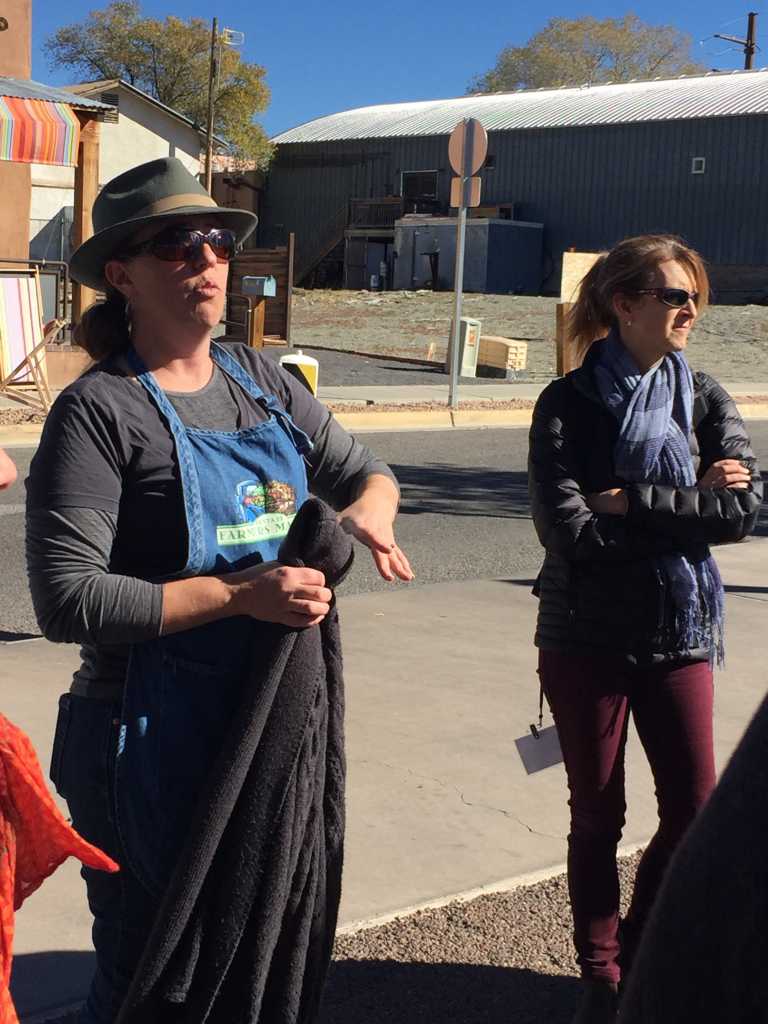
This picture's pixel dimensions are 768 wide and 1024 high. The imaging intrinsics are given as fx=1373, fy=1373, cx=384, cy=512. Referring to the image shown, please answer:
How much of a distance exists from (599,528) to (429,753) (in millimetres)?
2015

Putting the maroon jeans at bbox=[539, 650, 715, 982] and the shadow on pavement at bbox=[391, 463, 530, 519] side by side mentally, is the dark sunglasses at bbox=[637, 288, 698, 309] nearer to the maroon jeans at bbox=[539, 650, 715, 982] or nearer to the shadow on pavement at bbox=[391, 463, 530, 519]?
the maroon jeans at bbox=[539, 650, 715, 982]

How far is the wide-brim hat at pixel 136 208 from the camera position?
2.48m

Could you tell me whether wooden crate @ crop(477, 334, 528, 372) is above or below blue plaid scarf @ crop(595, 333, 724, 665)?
below

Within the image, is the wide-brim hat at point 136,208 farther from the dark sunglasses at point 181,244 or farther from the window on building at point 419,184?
the window on building at point 419,184

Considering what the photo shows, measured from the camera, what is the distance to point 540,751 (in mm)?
3613

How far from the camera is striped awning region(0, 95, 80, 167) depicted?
15445mm

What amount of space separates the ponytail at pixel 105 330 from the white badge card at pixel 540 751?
1648 millimetres

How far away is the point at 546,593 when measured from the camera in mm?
3375

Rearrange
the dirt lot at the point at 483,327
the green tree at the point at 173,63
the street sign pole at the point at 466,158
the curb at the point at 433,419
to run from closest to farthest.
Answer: the curb at the point at 433,419 < the street sign pole at the point at 466,158 < the dirt lot at the point at 483,327 < the green tree at the point at 173,63

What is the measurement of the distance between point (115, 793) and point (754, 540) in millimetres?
7944

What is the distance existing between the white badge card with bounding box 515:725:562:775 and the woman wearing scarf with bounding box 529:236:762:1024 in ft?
0.97

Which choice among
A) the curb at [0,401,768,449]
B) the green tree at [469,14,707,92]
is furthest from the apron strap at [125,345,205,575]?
the green tree at [469,14,707,92]

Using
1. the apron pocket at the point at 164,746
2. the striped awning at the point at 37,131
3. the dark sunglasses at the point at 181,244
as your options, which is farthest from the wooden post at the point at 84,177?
the apron pocket at the point at 164,746

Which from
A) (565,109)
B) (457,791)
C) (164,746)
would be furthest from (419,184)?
(164,746)
